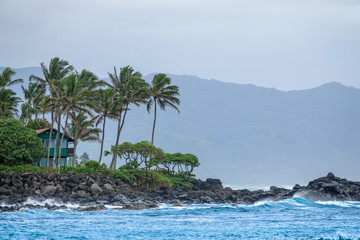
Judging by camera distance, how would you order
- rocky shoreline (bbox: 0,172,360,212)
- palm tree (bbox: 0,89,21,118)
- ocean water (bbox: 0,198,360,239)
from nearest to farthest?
ocean water (bbox: 0,198,360,239) → rocky shoreline (bbox: 0,172,360,212) → palm tree (bbox: 0,89,21,118)

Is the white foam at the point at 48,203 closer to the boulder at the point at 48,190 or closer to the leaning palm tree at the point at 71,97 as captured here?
the boulder at the point at 48,190

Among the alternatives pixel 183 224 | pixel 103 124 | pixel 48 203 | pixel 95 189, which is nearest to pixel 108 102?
pixel 103 124

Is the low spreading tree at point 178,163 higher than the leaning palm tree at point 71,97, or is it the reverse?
the leaning palm tree at point 71,97

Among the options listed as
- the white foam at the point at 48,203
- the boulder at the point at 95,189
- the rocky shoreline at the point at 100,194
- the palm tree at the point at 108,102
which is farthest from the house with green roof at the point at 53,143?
the white foam at the point at 48,203

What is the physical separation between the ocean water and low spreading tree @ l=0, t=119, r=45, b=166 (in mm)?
14417

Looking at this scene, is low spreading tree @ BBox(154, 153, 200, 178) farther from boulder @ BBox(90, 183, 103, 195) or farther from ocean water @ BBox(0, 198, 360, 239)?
ocean water @ BBox(0, 198, 360, 239)

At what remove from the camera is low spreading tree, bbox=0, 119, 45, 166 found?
45906 millimetres

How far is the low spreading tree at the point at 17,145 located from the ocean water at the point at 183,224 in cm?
1442

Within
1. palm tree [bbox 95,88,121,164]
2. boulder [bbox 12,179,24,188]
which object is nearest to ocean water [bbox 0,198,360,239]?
boulder [bbox 12,179,24,188]

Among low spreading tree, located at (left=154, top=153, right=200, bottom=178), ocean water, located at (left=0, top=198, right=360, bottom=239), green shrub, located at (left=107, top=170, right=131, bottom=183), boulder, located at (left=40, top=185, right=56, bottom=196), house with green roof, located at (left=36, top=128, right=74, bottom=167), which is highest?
house with green roof, located at (left=36, top=128, right=74, bottom=167)

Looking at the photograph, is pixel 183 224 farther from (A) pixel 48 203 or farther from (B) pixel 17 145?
(B) pixel 17 145

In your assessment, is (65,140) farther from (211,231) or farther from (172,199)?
(211,231)

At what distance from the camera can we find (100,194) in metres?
40.8

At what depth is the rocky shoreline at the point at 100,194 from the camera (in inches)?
1447
